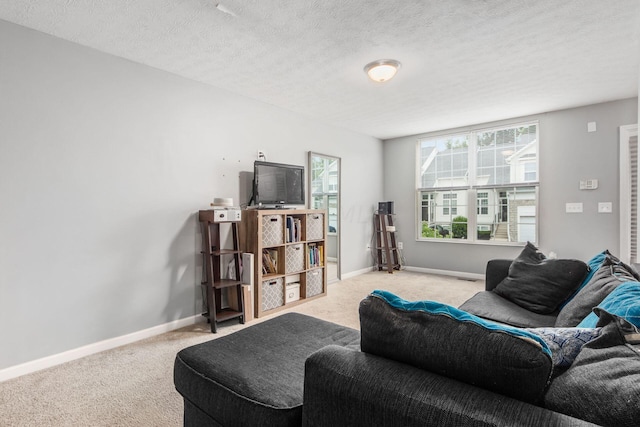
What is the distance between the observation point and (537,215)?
186 inches

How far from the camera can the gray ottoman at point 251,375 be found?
3.79 feet

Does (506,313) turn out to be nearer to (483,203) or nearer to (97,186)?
(97,186)

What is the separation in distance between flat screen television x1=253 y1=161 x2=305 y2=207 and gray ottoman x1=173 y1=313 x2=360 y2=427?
2.16 m

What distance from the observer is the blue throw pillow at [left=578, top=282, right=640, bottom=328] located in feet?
3.37

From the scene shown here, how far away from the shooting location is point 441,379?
0.88 metres

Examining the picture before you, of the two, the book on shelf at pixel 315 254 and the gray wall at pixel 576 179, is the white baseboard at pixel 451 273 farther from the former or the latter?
the book on shelf at pixel 315 254

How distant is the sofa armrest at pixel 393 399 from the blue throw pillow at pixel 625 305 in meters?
0.55

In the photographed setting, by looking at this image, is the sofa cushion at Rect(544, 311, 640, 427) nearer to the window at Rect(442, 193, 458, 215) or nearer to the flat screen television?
the flat screen television

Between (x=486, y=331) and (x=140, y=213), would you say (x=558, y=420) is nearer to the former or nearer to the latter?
(x=486, y=331)

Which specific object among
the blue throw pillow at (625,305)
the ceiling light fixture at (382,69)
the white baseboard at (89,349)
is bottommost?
the white baseboard at (89,349)

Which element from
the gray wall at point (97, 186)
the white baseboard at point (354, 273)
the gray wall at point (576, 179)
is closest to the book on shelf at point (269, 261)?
the gray wall at point (97, 186)

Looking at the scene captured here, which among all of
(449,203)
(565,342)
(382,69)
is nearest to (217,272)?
(382,69)

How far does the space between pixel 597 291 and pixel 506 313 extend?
61 cm

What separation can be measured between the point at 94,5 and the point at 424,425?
2875 millimetres
